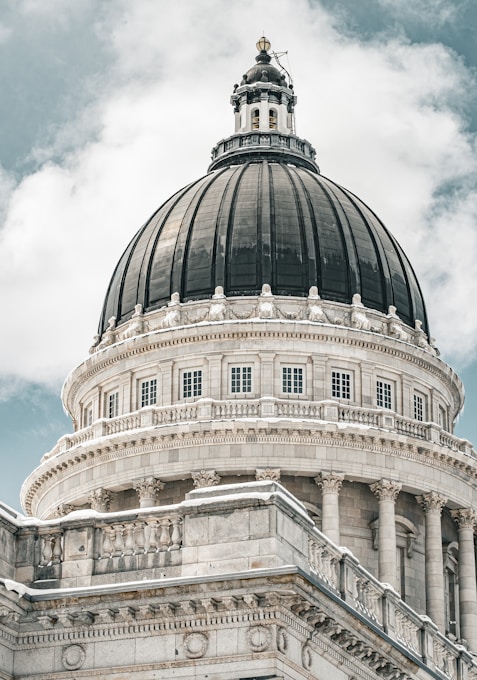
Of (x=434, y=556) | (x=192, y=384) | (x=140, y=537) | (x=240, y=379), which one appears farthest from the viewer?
(x=192, y=384)

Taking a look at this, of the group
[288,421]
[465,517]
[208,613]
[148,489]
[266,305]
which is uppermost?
[266,305]

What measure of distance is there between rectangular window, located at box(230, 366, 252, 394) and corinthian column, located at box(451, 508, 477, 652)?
32.7 ft

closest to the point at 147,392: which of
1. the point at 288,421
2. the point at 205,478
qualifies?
the point at 205,478

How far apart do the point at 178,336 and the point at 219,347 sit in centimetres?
177

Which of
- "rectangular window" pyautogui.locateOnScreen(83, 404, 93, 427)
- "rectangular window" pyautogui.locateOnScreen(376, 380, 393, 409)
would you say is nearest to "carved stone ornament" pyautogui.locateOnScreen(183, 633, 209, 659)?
"rectangular window" pyautogui.locateOnScreen(376, 380, 393, 409)

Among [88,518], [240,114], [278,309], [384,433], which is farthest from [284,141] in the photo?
[88,518]

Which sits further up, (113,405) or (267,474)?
(113,405)

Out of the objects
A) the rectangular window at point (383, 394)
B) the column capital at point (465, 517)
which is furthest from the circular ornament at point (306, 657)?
the column capital at point (465, 517)

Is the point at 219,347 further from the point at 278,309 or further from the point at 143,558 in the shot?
the point at 143,558

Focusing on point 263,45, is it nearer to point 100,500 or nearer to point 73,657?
point 100,500

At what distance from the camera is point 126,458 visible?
64688 mm

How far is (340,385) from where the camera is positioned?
218 feet

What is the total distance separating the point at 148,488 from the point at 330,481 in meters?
7.02

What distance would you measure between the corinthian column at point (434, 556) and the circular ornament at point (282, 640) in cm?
3501
